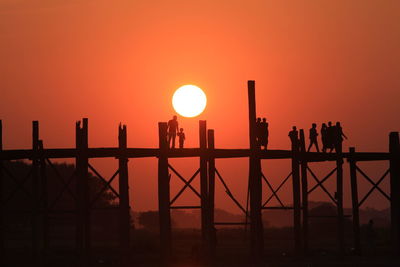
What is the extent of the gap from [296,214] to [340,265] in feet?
9.25

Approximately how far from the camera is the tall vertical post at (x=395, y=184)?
113 feet

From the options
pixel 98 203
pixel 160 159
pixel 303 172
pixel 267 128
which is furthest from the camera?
pixel 98 203

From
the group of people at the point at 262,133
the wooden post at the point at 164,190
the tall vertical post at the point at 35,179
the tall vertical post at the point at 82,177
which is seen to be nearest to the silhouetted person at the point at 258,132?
the group of people at the point at 262,133

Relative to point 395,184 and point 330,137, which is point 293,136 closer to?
point 330,137

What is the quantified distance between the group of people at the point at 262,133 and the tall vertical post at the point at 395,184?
5.21 m

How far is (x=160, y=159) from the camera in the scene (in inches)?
1182

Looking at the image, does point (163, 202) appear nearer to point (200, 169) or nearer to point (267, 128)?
point (200, 169)

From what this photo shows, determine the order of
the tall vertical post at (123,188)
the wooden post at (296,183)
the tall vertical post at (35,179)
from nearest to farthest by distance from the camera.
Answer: the tall vertical post at (123,188) < the tall vertical post at (35,179) < the wooden post at (296,183)

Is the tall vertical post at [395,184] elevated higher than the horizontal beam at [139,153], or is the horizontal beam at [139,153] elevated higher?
the horizontal beam at [139,153]

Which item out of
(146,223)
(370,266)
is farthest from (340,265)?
(146,223)

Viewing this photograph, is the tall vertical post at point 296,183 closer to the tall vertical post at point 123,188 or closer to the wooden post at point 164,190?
the wooden post at point 164,190

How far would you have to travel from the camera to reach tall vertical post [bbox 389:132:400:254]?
113ft

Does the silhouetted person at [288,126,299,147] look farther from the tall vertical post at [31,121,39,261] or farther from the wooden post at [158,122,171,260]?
the tall vertical post at [31,121,39,261]

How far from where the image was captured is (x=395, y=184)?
35.3 metres
